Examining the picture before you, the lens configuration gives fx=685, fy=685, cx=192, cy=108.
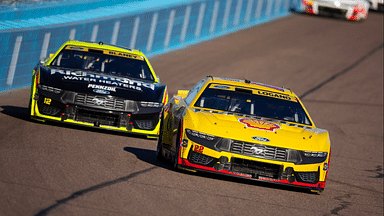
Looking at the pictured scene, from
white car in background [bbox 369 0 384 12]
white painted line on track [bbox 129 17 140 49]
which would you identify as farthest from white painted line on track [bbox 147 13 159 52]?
white car in background [bbox 369 0 384 12]

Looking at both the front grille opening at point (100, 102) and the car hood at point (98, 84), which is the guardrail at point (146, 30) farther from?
the front grille opening at point (100, 102)

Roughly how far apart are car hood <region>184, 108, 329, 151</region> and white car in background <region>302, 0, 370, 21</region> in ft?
80.3

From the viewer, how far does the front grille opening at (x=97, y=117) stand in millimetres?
10141

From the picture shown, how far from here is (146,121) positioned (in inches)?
412

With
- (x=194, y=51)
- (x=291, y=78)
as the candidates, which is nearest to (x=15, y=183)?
(x=291, y=78)

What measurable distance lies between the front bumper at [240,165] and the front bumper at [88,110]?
248cm

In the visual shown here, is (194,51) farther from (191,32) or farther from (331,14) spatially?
(331,14)

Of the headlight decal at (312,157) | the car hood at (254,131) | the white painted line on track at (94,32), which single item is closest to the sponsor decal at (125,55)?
the car hood at (254,131)

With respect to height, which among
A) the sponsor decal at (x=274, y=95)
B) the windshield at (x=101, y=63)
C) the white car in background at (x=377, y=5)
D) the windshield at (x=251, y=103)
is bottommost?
the windshield at (x=251, y=103)

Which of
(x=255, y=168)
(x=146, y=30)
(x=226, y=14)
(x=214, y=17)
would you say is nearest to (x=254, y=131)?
(x=255, y=168)

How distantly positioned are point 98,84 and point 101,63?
1219 mm

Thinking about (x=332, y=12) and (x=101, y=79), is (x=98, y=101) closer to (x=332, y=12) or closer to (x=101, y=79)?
(x=101, y=79)

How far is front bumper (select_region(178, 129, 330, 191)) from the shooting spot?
7848 mm

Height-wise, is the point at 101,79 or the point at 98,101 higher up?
the point at 101,79
